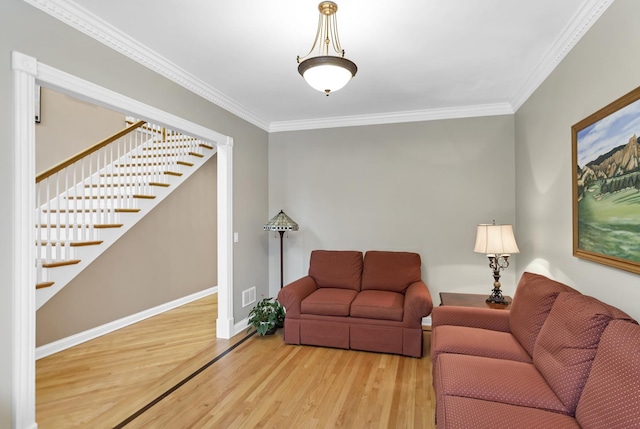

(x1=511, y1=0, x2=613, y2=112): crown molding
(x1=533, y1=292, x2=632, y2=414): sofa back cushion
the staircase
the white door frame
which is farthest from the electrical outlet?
(x1=511, y1=0, x2=613, y2=112): crown molding

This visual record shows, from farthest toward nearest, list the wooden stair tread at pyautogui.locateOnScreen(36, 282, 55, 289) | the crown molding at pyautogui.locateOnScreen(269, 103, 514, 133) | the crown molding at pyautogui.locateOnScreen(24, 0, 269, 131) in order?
the crown molding at pyautogui.locateOnScreen(269, 103, 514, 133), the wooden stair tread at pyautogui.locateOnScreen(36, 282, 55, 289), the crown molding at pyautogui.locateOnScreen(24, 0, 269, 131)

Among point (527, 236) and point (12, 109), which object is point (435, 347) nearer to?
point (527, 236)

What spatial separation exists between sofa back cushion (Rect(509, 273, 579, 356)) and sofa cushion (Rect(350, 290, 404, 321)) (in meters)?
1.13

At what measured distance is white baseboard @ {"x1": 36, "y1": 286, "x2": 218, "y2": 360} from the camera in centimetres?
345

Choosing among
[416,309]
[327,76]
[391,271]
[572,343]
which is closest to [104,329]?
[391,271]

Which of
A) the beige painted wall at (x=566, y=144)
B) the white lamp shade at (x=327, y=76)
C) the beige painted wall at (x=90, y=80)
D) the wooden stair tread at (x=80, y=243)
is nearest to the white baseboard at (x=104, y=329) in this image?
the wooden stair tread at (x=80, y=243)

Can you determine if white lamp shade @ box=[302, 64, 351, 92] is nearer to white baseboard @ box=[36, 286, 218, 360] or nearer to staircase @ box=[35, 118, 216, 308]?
staircase @ box=[35, 118, 216, 308]

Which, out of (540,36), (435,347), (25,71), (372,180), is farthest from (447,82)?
(25,71)

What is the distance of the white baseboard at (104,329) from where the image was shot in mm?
3447

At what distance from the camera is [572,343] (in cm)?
169

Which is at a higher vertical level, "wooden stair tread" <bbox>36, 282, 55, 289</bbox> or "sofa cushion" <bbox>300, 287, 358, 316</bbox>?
"wooden stair tread" <bbox>36, 282, 55, 289</bbox>

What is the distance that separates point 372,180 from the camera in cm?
456

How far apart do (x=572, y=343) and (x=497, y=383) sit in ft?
1.37

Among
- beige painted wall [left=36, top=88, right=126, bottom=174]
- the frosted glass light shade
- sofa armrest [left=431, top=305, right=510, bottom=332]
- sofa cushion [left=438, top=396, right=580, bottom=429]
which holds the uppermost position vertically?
beige painted wall [left=36, top=88, right=126, bottom=174]
